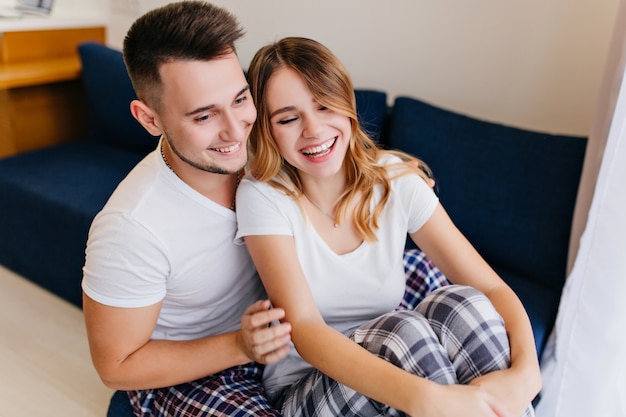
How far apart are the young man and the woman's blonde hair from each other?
0.22ft

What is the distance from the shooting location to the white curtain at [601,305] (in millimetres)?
1402

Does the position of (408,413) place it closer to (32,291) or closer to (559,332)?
(559,332)

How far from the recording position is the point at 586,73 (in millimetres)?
1884

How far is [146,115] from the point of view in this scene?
1.27 meters

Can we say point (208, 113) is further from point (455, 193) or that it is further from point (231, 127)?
point (455, 193)

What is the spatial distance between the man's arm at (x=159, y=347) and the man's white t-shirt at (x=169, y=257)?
4cm

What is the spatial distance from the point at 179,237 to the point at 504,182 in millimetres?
1004

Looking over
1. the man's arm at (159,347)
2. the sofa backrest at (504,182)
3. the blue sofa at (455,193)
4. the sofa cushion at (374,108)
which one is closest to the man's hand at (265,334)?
the man's arm at (159,347)

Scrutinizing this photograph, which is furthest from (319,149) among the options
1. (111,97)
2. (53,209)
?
(111,97)

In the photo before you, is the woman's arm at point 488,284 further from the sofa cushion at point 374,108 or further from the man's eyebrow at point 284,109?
the sofa cushion at point 374,108

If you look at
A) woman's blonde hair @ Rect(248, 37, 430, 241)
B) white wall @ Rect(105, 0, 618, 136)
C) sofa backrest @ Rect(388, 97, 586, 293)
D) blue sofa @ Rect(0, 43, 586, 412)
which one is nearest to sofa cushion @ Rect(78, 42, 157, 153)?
blue sofa @ Rect(0, 43, 586, 412)

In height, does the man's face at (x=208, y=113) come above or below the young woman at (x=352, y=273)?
above

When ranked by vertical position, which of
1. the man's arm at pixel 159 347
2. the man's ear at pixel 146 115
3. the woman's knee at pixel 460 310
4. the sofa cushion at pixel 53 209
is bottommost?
the sofa cushion at pixel 53 209

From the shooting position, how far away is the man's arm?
47.4 inches
